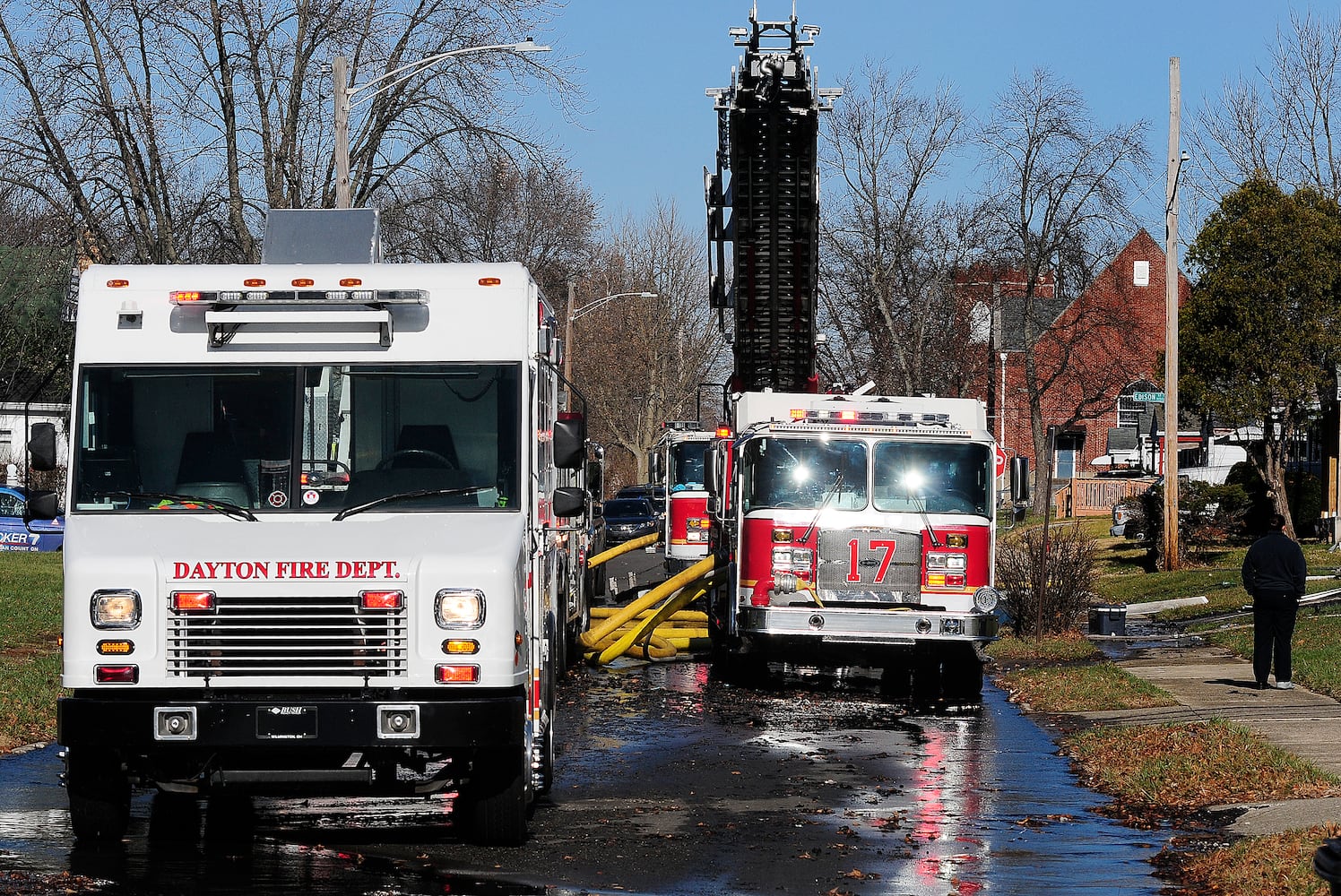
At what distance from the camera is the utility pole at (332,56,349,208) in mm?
22469

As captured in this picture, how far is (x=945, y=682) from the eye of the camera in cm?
1709

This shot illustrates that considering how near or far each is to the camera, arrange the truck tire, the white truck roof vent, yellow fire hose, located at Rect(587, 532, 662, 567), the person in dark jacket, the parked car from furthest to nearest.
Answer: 1. the parked car
2. yellow fire hose, located at Rect(587, 532, 662, 567)
3. the person in dark jacket
4. the white truck roof vent
5. the truck tire

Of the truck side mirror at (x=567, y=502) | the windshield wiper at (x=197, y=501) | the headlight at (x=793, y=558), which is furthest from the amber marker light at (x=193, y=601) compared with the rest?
the headlight at (x=793, y=558)

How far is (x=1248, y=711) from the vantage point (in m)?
14.3

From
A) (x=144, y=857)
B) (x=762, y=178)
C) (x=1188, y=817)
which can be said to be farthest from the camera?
(x=762, y=178)

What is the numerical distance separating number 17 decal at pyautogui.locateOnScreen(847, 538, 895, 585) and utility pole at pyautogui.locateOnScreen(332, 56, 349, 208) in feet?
30.4

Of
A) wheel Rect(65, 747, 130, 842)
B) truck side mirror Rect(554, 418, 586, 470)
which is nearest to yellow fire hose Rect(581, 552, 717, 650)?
truck side mirror Rect(554, 418, 586, 470)

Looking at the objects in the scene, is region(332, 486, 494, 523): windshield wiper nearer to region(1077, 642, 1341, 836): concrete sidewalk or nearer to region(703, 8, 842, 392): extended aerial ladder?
region(1077, 642, 1341, 836): concrete sidewalk

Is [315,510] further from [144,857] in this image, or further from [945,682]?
[945,682]

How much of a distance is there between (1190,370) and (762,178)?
18382 millimetres

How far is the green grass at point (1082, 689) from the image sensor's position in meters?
15.6

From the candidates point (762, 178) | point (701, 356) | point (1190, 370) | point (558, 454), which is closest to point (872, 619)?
point (762, 178)

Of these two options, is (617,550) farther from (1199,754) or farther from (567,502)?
(567,502)

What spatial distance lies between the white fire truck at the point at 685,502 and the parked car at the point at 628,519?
13.7 metres
